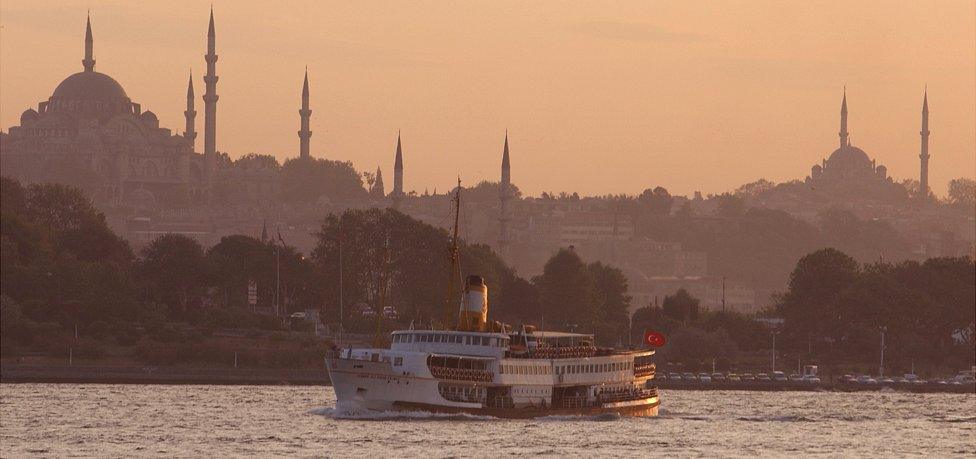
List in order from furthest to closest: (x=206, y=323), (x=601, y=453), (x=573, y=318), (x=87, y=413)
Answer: (x=573, y=318) → (x=206, y=323) → (x=87, y=413) → (x=601, y=453)

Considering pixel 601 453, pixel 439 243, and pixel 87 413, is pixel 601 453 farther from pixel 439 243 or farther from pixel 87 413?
pixel 439 243

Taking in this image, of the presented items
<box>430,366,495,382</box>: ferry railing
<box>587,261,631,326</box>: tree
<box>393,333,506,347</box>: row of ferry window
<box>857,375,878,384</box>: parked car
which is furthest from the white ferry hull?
<box>587,261,631,326</box>: tree

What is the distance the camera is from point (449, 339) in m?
98.8

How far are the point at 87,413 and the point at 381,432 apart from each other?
1392 cm

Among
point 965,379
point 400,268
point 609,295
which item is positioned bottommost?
point 965,379

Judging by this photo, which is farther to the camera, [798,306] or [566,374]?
[798,306]

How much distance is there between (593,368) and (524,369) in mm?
4444

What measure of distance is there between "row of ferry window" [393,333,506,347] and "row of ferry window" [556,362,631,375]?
3.16 m

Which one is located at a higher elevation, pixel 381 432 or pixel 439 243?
pixel 439 243

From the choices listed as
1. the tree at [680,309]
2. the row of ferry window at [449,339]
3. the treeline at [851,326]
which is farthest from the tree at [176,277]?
the row of ferry window at [449,339]

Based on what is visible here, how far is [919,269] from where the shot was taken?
573 feet

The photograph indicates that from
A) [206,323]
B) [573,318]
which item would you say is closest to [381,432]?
[206,323]

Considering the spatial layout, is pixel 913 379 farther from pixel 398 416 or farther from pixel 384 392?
pixel 384 392

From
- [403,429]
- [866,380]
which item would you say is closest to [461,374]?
[403,429]
